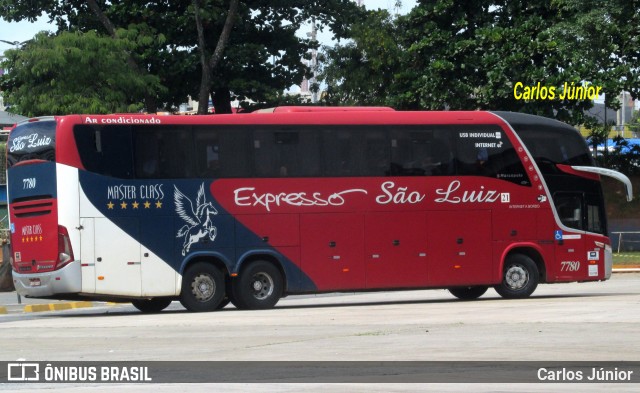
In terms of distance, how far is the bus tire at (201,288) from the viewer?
2330 centimetres

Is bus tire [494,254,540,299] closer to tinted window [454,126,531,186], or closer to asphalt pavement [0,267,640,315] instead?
tinted window [454,126,531,186]

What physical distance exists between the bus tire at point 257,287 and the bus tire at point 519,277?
5.27 m

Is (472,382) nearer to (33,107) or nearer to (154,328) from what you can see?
(154,328)

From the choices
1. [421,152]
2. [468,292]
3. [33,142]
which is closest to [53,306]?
[33,142]

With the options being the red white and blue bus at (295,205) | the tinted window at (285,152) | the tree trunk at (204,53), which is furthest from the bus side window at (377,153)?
the tree trunk at (204,53)

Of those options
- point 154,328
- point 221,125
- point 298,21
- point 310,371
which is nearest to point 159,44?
point 298,21

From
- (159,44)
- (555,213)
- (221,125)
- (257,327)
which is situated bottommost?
(257,327)

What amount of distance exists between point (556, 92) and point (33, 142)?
2494 centimetres

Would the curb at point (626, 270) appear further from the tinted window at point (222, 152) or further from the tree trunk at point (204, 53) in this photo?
the tinted window at point (222, 152)

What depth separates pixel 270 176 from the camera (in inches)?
930

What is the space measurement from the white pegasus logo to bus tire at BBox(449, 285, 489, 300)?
6.55 m

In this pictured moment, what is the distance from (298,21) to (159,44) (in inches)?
260

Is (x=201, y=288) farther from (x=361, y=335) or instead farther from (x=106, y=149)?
(x=361, y=335)

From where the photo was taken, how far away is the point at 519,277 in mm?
25688
